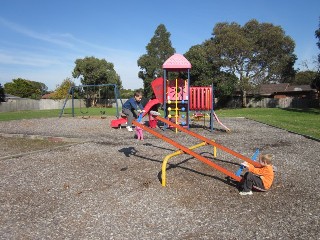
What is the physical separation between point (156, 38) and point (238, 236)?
67.8 m

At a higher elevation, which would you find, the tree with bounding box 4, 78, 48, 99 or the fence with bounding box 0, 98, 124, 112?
the tree with bounding box 4, 78, 48, 99

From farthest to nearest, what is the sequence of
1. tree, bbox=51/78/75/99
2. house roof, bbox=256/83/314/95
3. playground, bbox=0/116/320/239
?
house roof, bbox=256/83/314/95 → tree, bbox=51/78/75/99 → playground, bbox=0/116/320/239

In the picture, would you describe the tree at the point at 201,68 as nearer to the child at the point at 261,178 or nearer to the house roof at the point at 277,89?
the house roof at the point at 277,89

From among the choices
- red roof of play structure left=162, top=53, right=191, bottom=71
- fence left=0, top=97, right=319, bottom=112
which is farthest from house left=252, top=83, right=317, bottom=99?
red roof of play structure left=162, top=53, right=191, bottom=71

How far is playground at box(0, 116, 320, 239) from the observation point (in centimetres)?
411

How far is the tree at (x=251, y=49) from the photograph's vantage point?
47.9m

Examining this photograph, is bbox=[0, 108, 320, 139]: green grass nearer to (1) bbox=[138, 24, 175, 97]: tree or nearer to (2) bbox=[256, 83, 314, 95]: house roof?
(1) bbox=[138, 24, 175, 97]: tree

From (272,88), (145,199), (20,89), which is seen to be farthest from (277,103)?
(20,89)

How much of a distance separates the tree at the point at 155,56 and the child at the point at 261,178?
5582 cm

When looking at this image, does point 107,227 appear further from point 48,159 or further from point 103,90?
point 103,90

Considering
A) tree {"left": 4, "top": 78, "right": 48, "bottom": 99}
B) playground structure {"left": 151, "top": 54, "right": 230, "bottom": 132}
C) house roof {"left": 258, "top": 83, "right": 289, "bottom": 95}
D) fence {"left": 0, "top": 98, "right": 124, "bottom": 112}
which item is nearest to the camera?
playground structure {"left": 151, "top": 54, "right": 230, "bottom": 132}

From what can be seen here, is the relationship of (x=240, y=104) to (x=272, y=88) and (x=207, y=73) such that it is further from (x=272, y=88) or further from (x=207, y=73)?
(x=272, y=88)

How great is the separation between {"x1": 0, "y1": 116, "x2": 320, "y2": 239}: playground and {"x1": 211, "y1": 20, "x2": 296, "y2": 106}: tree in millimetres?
41287

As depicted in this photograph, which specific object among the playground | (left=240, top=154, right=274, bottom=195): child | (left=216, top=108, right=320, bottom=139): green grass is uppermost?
(left=240, top=154, right=274, bottom=195): child
